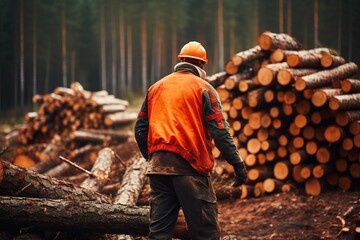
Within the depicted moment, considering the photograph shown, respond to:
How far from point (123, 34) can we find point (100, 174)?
1112 inches

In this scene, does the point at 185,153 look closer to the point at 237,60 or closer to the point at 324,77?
the point at 324,77

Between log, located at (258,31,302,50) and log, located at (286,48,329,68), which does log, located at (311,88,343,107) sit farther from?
log, located at (258,31,302,50)

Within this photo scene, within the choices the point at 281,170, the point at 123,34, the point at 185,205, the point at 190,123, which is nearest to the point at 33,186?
the point at 185,205

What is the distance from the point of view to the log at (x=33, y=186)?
5027 millimetres

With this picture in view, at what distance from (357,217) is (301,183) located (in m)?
1.96

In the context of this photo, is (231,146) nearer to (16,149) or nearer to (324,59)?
(324,59)

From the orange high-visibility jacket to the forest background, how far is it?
79.2 ft

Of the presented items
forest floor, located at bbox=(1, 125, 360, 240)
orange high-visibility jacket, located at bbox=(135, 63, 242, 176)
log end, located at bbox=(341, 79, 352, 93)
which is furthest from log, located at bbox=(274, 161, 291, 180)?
orange high-visibility jacket, located at bbox=(135, 63, 242, 176)

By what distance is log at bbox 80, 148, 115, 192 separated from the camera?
23.9 ft

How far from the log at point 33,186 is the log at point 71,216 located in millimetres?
246

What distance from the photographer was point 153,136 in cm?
447

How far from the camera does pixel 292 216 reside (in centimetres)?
755

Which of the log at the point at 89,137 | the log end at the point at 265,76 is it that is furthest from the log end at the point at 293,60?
the log at the point at 89,137

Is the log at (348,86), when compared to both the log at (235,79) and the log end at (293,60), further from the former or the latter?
the log at (235,79)
